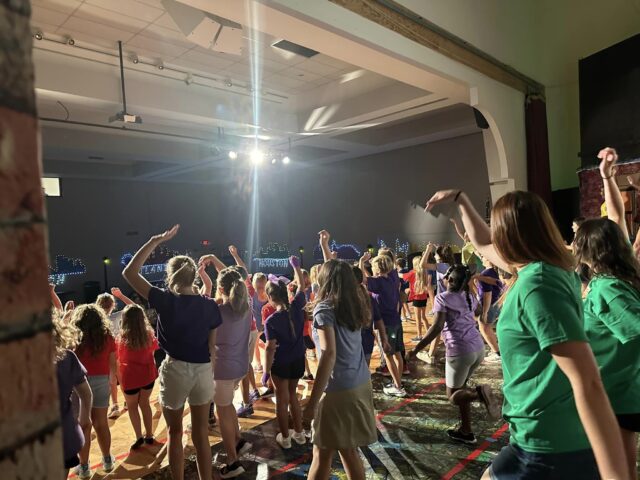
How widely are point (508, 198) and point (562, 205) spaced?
613cm

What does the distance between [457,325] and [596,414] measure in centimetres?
227

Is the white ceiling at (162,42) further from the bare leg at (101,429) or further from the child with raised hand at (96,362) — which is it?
the bare leg at (101,429)

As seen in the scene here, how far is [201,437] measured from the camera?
8.77 ft

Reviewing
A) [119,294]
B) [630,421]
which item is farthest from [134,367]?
[630,421]

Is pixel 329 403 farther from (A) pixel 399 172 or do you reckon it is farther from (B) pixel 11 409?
(A) pixel 399 172

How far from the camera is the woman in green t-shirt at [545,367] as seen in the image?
1.05 m

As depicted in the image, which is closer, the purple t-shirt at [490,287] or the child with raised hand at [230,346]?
the child with raised hand at [230,346]

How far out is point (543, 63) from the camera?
6.60m

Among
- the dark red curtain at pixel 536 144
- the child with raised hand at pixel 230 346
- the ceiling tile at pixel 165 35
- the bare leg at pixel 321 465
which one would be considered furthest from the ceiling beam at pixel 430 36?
the bare leg at pixel 321 465

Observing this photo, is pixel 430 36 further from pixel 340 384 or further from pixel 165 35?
pixel 340 384


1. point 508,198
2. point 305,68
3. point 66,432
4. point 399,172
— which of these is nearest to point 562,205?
point 305,68

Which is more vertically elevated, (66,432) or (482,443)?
(66,432)

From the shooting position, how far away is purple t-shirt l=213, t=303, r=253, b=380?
3156 millimetres

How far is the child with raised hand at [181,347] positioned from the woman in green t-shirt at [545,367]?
5.91ft
